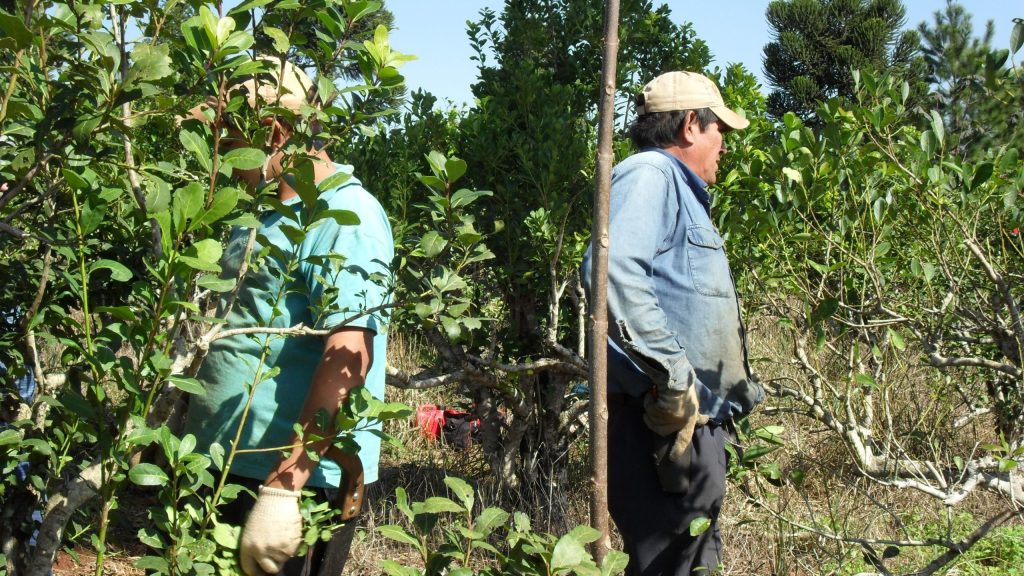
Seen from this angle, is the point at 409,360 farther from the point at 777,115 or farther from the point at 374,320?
the point at 777,115

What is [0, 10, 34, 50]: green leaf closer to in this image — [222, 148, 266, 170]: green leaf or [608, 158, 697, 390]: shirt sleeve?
[222, 148, 266, 170]: green leaf

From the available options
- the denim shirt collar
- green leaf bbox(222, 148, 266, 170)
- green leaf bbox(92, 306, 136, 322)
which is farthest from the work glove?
green leaf bbox(92, 306, 136, 322)

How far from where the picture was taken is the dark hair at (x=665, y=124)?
2750 millimetres

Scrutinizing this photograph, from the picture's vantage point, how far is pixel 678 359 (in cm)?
236

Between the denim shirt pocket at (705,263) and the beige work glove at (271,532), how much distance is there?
1.23 metres

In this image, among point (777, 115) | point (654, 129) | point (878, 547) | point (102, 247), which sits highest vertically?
point (777, 115)

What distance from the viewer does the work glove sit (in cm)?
238

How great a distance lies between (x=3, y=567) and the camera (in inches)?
63.9

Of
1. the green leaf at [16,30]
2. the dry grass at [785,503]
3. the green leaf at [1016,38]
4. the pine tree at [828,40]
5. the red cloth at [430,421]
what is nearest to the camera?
the green leaf at [16,30]

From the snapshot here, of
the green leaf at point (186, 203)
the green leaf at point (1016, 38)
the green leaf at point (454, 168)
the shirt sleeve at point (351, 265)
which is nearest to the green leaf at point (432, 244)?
the green leaf at point (454, 168)

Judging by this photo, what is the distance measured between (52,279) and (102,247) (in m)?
0.14

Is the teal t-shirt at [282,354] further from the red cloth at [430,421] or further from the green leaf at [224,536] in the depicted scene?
the red cloth at [430,421]

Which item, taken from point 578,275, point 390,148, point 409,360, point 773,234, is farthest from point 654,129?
point 409,360

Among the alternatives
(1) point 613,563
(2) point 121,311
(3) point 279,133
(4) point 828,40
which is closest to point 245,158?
(2) point 121,311
